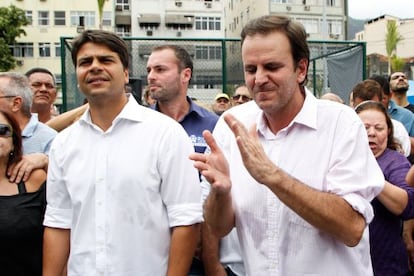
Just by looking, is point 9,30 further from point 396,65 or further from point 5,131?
point 5,131

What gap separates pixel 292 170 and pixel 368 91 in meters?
3.21

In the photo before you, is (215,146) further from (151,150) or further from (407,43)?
(407,43)

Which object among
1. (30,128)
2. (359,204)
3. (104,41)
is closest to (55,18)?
(30,128)

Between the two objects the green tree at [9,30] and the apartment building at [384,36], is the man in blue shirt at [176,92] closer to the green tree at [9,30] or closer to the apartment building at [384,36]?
the green tree at [9,30]

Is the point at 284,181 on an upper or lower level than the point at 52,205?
upper

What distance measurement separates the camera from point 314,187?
2.03 meters

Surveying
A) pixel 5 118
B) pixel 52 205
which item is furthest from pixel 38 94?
pixel 52 205

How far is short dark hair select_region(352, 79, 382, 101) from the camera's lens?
4.95m

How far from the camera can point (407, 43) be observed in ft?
210

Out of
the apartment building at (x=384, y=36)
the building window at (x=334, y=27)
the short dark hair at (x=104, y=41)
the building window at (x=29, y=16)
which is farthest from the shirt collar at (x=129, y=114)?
the apartment building at (x=384, y=36)

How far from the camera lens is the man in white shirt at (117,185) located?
2328mm

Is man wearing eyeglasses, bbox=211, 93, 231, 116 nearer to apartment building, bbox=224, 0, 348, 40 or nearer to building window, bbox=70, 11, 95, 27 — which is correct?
apartment building, bbox=224, 0, 348, 40

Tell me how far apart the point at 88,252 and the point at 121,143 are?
53 centimetres

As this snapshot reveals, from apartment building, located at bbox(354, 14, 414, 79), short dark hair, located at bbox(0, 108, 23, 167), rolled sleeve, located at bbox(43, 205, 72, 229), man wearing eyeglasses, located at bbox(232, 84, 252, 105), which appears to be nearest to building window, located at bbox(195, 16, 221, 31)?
apartment building, located at bbox(354, 14, 414, 79)
